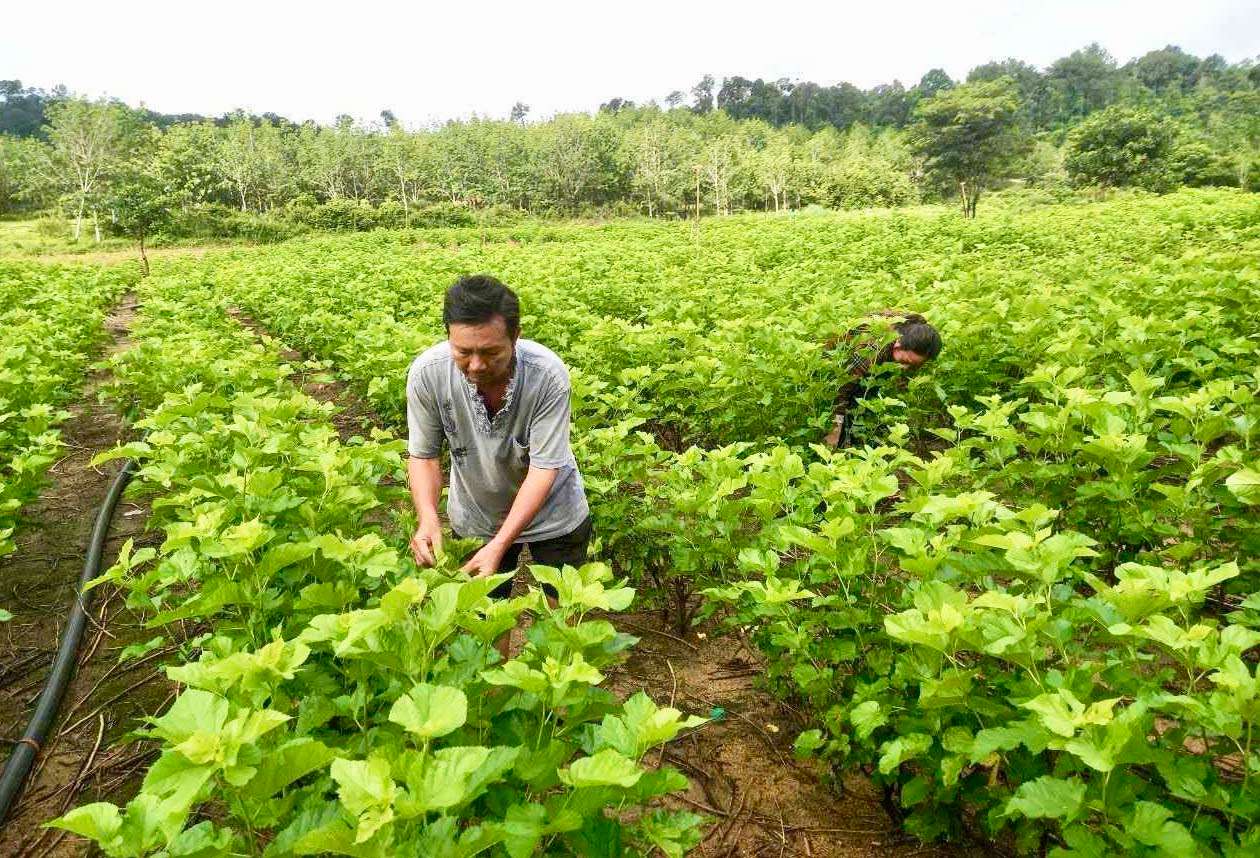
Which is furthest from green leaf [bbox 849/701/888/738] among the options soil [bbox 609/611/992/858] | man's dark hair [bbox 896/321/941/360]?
man's dark hair [bbox 896/321/941/360]

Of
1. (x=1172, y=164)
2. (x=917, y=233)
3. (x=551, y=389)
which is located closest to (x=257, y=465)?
(x=551, y=389)

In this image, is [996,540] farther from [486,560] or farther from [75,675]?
[75,675]

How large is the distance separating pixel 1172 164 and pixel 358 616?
47.8m

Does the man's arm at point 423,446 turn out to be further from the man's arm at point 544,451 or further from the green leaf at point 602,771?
the green leaf at point 602,771

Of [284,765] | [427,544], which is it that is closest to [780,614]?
[427,544]

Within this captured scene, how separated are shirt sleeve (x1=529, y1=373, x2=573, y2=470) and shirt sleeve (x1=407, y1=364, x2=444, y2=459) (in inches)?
16.9

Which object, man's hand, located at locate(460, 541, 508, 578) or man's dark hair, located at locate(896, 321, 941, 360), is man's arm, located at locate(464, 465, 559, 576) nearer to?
man's hand, located at locate(460, 541, 508, 578)

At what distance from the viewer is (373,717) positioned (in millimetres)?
1806

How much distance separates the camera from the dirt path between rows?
304 cm

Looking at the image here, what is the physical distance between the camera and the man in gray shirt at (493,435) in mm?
2486

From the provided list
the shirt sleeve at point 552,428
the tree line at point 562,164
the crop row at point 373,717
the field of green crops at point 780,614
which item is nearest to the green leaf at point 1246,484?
the field of green crops at point 780,614

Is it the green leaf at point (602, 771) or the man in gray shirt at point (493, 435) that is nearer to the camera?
the green leaf at point (602, 771)

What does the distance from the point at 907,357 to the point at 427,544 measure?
3578 millimetres

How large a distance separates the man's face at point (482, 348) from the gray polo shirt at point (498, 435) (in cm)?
18
